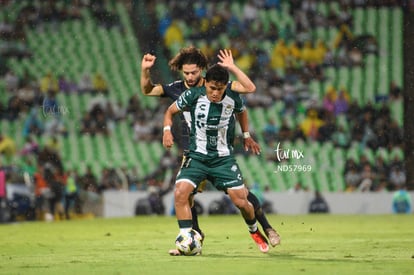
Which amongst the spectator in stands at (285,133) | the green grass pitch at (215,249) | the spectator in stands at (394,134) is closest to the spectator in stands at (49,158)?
the green grass pitch at (215,249)

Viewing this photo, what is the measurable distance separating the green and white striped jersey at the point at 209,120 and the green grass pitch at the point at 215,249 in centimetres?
111

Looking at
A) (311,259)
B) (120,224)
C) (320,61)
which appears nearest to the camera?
(311,259)

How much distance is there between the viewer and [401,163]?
2250cm

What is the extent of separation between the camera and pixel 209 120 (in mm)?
10125

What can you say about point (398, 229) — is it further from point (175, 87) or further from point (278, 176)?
point (278, 176)

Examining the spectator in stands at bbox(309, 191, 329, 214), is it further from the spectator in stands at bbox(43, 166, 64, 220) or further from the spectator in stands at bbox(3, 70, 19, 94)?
the spectator in stands at bbox(3, 70, 19, 94)

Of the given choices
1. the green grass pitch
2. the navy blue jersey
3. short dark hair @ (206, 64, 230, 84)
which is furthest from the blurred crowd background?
short dark hair @ (206, 64, 230, 84)

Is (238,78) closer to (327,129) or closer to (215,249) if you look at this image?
(215,249)

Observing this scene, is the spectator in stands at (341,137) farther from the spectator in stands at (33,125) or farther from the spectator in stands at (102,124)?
the spectator in stands at (33,125)

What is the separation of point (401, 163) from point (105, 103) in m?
7.64

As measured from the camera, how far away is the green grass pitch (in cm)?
873

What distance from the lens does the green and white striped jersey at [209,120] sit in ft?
33.2

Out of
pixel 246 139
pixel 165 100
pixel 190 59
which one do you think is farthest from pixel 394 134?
pixel 190 59

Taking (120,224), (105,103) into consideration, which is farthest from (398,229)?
(105,103)
